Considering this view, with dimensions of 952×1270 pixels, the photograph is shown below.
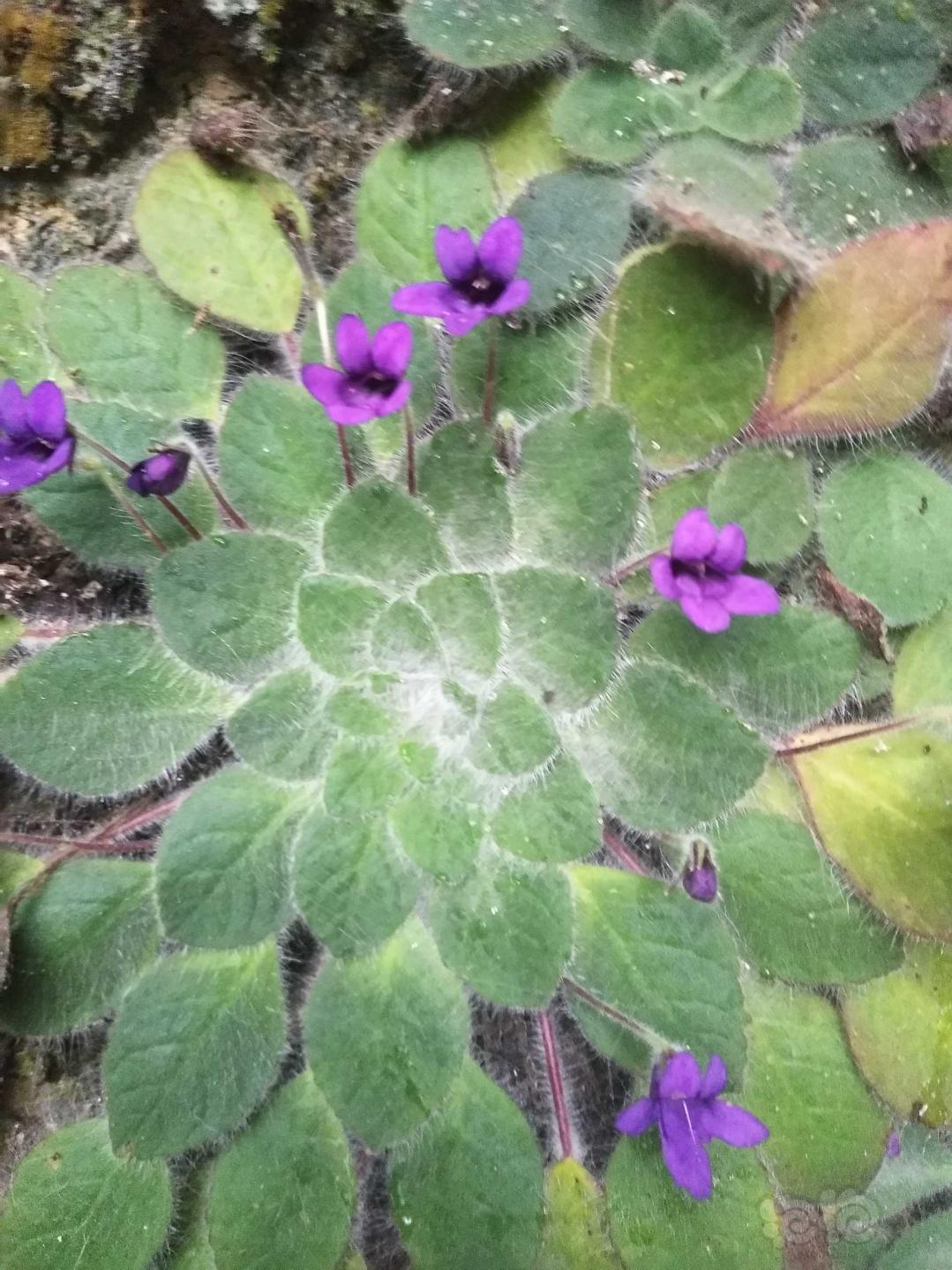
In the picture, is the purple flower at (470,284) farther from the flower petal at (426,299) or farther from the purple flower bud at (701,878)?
the purple flower bud at (701,878)

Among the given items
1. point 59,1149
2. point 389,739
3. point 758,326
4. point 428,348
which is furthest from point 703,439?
point 59,1149

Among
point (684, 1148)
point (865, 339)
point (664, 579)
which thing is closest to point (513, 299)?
point (664, 579)

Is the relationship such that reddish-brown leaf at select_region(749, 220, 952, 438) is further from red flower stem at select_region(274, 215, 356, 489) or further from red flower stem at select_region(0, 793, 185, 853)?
red flower stem at select_region(0, 793, 185, 853)

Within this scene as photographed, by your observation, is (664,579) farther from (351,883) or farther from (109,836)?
(109,836)

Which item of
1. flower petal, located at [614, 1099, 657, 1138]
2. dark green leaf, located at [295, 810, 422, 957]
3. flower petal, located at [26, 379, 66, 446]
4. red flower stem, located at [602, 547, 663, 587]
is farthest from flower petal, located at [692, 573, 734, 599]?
flower petal, located at [26, 379, 66, 446]

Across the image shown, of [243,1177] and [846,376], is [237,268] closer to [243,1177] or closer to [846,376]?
[846,376]

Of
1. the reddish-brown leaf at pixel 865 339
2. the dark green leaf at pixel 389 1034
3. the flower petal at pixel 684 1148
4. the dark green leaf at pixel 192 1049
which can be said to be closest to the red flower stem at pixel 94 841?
the dark green leaf at pixel 192 1049
